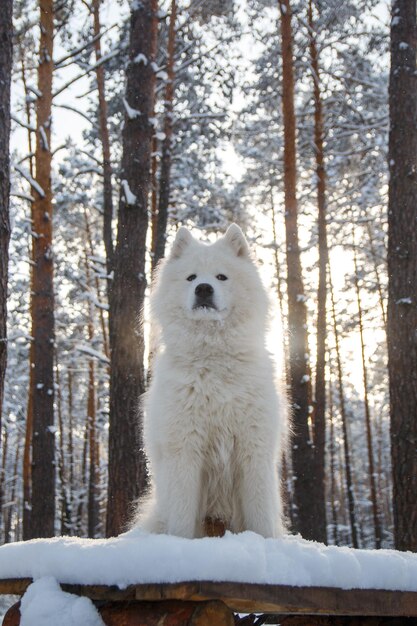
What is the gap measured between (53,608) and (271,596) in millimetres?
880

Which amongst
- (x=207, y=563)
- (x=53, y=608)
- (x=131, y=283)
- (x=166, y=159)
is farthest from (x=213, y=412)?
(x=166, y=159)

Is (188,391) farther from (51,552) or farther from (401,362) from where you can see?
(401,362)

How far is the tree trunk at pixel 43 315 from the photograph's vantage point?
11523mm

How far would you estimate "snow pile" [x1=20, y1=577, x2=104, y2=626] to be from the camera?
2582 millimetres

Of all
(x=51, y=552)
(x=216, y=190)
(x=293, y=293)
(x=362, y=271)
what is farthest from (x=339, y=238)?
(x=51, y=552)

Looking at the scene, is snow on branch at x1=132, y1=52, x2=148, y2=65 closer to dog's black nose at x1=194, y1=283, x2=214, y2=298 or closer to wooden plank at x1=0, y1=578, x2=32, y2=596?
dog's black nose at x1=194, y1=283, x2=214, y2=298

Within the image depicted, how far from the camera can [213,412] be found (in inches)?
152

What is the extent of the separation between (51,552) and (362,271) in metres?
20.9

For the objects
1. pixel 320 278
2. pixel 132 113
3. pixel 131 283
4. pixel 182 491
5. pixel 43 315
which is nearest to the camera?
pixel 182 491

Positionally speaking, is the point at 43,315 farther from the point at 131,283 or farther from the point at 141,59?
the point at 141,59

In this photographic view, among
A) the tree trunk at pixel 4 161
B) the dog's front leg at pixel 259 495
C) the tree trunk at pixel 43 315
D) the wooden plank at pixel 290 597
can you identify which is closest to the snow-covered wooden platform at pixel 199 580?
the wooden plank at pixel 290 597

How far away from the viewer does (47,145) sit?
1231 cm

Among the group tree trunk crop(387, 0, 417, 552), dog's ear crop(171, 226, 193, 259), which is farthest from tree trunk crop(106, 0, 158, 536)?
tree trunk crop(387, 0, 417, 552)

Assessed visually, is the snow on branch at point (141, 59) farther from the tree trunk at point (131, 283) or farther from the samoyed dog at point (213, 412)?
the samoyed dog at point (213, 412)
